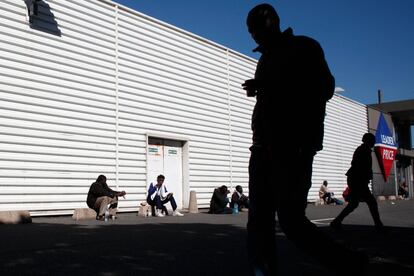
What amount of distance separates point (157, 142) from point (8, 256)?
34.5 ft

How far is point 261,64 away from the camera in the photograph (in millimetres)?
3061

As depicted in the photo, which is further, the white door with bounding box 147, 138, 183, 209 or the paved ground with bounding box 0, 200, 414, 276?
the white door with bounding box 147, 138, 183, 209

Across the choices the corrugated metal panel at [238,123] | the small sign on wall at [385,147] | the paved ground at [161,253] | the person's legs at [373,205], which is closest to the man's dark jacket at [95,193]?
the paved ground at [161,253]

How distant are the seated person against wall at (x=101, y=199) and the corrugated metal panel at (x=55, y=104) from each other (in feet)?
3.06

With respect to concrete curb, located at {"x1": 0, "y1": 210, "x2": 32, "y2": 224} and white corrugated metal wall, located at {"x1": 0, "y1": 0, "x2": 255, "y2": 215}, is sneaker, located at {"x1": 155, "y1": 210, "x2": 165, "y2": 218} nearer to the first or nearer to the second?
white corrugated metal wall, located at {"x1": 0, "y1": 0, "x2": 255, "y2": 215}

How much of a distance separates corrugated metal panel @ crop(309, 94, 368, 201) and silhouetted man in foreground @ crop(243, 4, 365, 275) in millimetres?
20549

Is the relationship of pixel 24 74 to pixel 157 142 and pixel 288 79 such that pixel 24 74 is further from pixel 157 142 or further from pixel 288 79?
pixel 288 79

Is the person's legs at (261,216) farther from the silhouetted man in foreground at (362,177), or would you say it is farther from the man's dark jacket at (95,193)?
the man's dark jacket at (95,193)

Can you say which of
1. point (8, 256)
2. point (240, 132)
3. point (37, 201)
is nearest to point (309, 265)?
point (8, 256)

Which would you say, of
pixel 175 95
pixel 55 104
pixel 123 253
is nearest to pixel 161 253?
pixel 123 253

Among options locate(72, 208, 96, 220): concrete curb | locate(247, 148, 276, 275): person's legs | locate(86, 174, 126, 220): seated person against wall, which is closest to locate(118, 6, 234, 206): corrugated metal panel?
locate(86, 174, 126, 220): seated person against wall

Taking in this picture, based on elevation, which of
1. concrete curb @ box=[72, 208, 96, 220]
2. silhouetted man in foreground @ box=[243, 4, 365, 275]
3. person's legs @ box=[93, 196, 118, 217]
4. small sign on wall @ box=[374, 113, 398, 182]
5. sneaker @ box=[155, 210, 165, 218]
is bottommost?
sneaker @ box=[155, 210, 165, 218]

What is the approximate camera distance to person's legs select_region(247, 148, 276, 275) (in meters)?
2.92

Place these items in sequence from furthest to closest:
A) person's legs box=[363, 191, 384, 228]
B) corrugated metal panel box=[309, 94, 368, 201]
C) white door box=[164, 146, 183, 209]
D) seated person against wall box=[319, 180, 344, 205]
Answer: corrugated metal panel box=[309, 94, 368, 201] → seated person against wall box=[319, 180, 344, 205] → white door box=[164, 146, 183, 209] → person's legs box=[363, 191, 384, 228]
